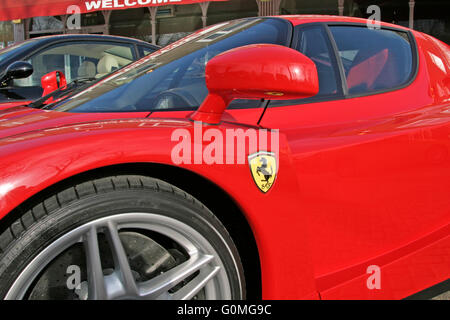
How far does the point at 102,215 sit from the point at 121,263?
138 millimetres

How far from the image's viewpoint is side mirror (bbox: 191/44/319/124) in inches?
43.3

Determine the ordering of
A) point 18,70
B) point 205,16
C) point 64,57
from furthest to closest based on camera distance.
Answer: point 205,16 → point 64,57 → point 18,70

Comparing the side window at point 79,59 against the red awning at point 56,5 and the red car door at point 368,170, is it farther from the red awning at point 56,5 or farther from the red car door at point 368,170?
the red awning at point 56,5

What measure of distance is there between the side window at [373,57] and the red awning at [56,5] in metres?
9.30

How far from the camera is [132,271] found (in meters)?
1.15

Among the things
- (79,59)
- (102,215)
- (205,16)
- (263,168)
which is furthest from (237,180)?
(205,16)

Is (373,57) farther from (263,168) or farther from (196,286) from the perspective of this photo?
(196,286)

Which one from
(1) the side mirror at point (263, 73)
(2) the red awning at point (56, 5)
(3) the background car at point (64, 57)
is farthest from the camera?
(2) the red awning at point (56, 5)

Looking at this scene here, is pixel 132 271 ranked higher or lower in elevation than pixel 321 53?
lower

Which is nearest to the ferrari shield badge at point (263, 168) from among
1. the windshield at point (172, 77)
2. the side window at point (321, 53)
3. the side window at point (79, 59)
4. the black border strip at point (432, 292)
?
the windshield at point (172, 77)

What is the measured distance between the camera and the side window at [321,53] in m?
1.62

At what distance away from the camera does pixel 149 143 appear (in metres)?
1.10

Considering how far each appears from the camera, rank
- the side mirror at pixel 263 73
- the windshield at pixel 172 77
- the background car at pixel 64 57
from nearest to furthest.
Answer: the side mirror at pixel 263 73 → the windshield at pixel 172 77 → the background car at pixel 64 57

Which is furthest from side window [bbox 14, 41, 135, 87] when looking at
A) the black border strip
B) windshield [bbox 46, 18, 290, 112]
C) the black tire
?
the black border strip
